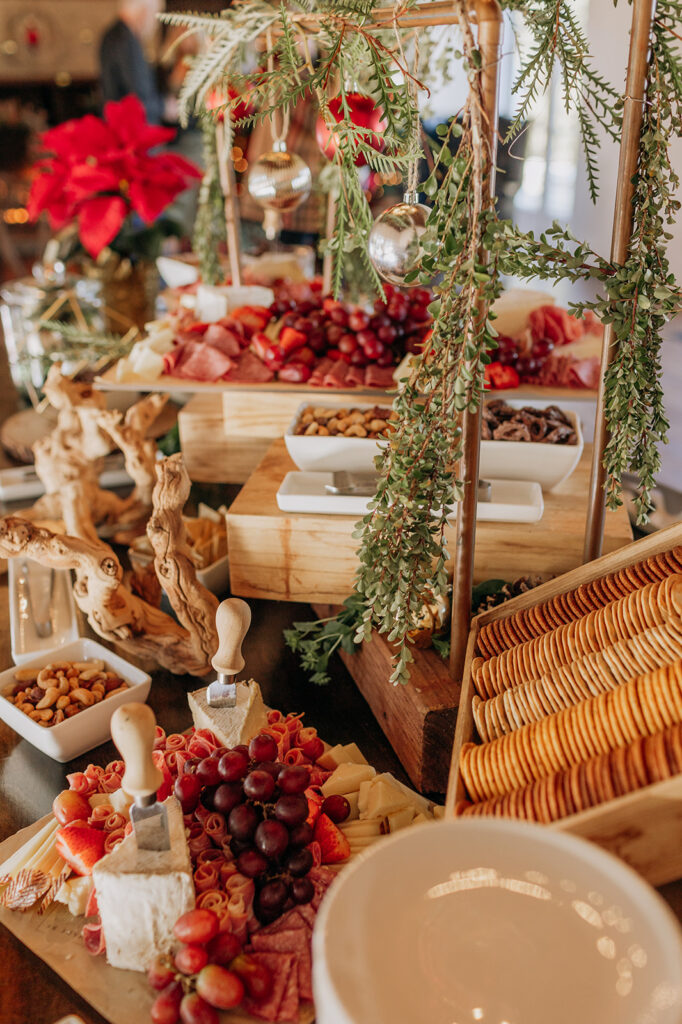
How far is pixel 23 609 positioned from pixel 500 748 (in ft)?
2.55

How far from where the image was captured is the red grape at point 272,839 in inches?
26.6

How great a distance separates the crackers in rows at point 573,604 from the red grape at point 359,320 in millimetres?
758

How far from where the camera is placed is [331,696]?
3.29 feet

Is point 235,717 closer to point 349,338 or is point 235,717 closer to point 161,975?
point 161,975

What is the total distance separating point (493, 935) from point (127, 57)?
3993 millimetres

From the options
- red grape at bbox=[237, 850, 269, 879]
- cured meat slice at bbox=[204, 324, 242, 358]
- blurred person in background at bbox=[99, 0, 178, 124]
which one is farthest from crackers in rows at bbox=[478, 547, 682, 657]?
blurred person in background at bbox=[99, 0, 178, 124]

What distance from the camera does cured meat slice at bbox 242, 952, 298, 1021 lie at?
61 centimetres

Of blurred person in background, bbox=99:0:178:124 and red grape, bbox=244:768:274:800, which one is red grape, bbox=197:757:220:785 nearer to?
red grape, bbox=244:768:274:800

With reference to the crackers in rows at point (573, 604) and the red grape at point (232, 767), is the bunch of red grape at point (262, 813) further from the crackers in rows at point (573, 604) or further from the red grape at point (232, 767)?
the crackers in rows at point (573, 604)

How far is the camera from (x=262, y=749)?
0.75 m

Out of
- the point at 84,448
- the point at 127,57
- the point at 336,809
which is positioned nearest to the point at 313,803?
the point at 336,809

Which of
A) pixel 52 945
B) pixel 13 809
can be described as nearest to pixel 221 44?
pixel 13 809

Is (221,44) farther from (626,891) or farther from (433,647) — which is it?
(626,891)

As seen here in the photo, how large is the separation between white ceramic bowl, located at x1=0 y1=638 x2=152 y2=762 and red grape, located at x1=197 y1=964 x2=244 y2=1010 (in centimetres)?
36
